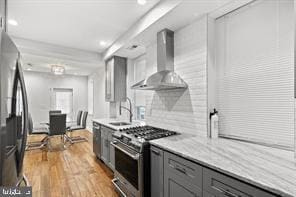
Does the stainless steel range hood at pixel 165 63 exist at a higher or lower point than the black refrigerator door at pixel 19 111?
higher

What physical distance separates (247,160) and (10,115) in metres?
1.65

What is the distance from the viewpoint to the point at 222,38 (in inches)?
77.8

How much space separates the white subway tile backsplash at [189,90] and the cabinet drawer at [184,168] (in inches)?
26.1

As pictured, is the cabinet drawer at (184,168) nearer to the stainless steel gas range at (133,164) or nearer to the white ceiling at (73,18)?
the stainless steel gas range at (133,164)

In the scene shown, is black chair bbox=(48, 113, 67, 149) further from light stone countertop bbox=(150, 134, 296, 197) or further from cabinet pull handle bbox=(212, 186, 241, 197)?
cabinet pull handle bbox=(212, 186, 241, 197)

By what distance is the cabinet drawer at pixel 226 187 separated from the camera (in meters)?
0.91

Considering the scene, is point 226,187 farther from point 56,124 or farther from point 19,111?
point 56,124

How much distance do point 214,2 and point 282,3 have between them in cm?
60

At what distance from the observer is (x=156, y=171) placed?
5.53ft

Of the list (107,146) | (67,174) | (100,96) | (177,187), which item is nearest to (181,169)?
(177,187)

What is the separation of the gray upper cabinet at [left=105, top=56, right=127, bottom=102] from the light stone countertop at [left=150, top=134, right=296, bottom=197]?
2350 millimetres

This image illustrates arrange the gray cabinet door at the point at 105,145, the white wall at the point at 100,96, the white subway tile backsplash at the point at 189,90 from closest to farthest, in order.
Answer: the white subway tile backsplash at the point at 189,90, the gray cabinet door at the point at 105,145, the white wall at the point at 100,96

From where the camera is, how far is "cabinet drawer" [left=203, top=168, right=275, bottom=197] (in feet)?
2.99

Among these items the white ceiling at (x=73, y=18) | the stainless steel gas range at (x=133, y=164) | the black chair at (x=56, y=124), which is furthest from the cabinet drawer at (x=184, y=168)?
the black chair at (x=56, y=124)
